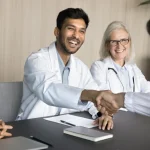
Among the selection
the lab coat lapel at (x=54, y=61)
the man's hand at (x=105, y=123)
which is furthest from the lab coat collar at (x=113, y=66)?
the man's hand at (x=105, y=123)

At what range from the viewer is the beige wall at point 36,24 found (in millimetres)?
3188

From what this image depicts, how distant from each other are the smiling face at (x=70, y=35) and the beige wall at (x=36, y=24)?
1.25 metres

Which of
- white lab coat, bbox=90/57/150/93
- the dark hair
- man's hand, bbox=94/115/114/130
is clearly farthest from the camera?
white lab coat, bbox=90/57/150/93

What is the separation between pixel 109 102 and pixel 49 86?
0.38 meters

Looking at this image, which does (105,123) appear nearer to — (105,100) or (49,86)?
(105,100)

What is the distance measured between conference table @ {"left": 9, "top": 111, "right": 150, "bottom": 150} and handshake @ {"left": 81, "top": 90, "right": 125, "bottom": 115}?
0.34 feet

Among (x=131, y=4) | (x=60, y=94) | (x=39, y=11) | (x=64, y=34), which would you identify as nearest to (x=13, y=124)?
(x=60, y=94)

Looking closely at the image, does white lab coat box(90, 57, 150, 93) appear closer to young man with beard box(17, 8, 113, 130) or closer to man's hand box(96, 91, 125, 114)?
young man with beard box(17, 8, 113, 130)

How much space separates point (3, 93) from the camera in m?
1.81

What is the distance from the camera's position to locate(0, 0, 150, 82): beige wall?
319 centimetres

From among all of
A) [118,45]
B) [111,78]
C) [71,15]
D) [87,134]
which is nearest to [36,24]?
[118,45]

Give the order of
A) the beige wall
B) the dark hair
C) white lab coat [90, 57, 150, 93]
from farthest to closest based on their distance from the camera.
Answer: the beige wall
white lab coat [90, 57, 150, 93]
the dark hair

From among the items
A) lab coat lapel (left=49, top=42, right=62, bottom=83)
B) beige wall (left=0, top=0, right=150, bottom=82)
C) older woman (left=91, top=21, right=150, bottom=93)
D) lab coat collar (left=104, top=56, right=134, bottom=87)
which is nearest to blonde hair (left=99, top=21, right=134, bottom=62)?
older woman (left=91, top=21, right=150, bottom=93)

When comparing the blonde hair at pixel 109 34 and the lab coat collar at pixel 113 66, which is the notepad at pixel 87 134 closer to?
the lab coat collar at pixel 113 66
